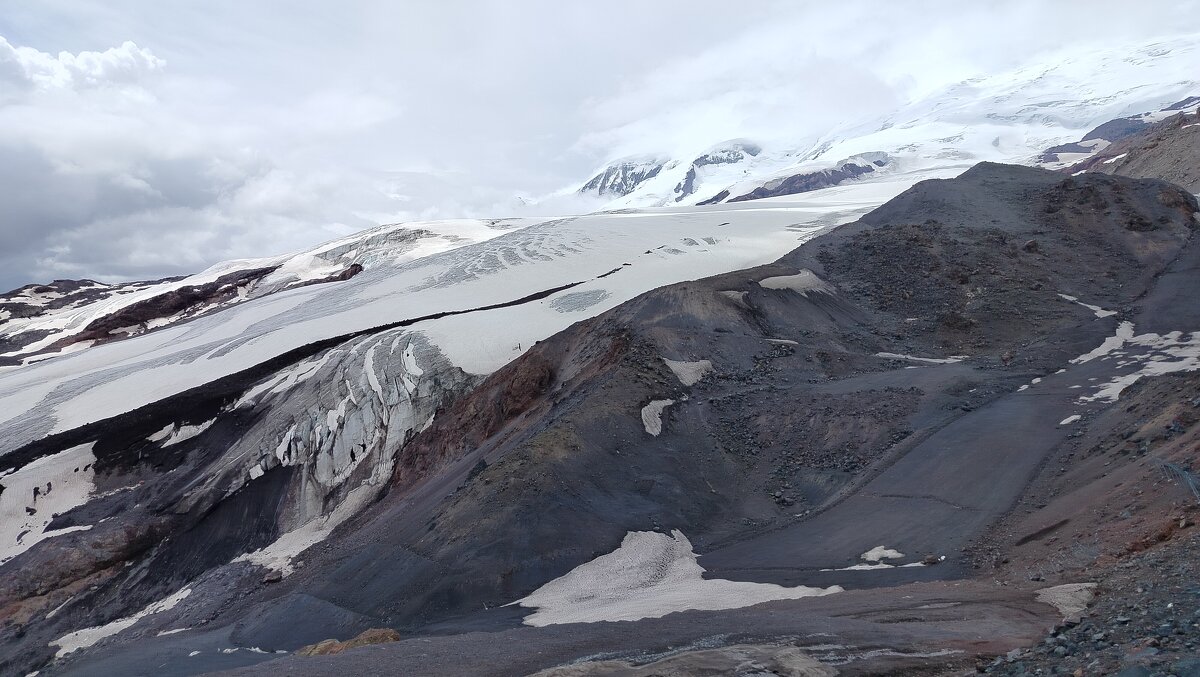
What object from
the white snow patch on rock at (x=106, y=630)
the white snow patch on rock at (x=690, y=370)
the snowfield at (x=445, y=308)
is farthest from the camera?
the snowfield at (x=445, y=308)

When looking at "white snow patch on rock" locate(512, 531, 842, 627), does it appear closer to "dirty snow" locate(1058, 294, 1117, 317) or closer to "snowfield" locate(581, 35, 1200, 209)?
"dirty snow" locate(1058, 294, 1117, 317)

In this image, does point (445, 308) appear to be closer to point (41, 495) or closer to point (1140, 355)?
point (41, 495)

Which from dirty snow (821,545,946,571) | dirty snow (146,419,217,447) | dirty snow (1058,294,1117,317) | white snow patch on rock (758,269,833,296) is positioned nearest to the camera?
dirty snow (821,545,946,571)

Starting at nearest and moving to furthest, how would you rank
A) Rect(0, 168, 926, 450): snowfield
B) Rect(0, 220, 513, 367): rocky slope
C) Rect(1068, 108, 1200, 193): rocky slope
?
1. Rect(0, 168, 926, 450): snowfield
2. Rect(1068, 108, 1200, 193): rocky slope
3. Rect(0, 220, 513, 367): rocky slope

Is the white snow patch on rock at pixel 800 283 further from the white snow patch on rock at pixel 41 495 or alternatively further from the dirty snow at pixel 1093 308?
the white snow patch on rock at pixel 41 495

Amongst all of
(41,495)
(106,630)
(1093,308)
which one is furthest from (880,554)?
(41,495)

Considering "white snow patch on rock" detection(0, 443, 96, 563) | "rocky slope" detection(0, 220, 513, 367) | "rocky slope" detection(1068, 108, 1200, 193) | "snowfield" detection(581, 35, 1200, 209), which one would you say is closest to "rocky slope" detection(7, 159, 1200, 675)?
"white snow patch on rock" detection(0, 443, 96, 563)

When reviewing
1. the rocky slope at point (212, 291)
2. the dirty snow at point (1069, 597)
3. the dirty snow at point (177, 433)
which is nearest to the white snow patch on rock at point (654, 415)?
the dirty snow at point (1069, 597)

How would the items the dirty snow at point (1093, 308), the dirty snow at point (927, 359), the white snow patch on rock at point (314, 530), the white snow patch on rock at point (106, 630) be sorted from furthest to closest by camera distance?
the dirty snow at point (1093, 308) → the dirty snow at point (927, 359) → the white snow patch on rock at point (314, 530) → the white snow patch on rock at point (106, 630)
